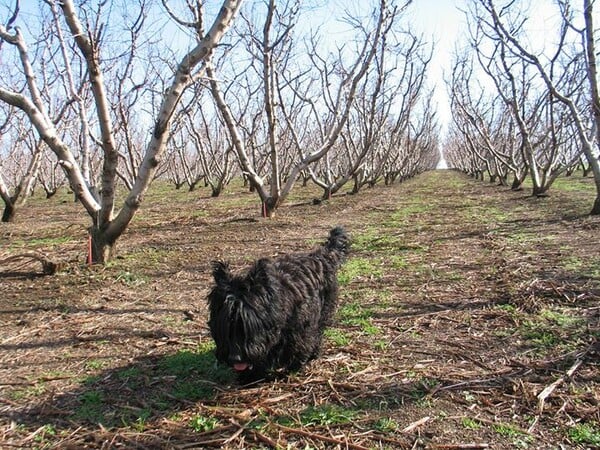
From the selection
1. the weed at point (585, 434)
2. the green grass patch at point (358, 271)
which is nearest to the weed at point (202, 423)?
the weed at point (585, 434)

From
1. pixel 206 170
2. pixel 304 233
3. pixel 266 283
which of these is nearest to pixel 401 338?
pixel 266 283

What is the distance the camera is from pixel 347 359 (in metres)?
3.45

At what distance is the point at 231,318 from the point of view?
2703mm

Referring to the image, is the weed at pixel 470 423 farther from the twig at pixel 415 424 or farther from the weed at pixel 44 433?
the weed at pixel 44 433

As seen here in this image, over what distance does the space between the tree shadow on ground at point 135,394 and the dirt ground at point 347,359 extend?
0.01 meters

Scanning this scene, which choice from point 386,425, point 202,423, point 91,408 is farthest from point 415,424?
point 91,408

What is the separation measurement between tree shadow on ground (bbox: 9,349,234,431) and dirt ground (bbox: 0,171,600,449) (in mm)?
13

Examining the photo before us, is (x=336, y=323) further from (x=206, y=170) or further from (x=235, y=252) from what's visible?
(x=206, y=170)

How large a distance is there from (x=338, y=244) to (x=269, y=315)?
57.5 inches

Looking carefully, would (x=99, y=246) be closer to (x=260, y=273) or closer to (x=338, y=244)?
(x=338, y=244)

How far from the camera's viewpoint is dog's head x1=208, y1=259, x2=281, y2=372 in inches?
106

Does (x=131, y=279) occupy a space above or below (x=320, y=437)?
above

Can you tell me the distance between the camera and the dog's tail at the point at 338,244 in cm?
406

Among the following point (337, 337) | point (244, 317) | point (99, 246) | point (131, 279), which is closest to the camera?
point (244, 317)
